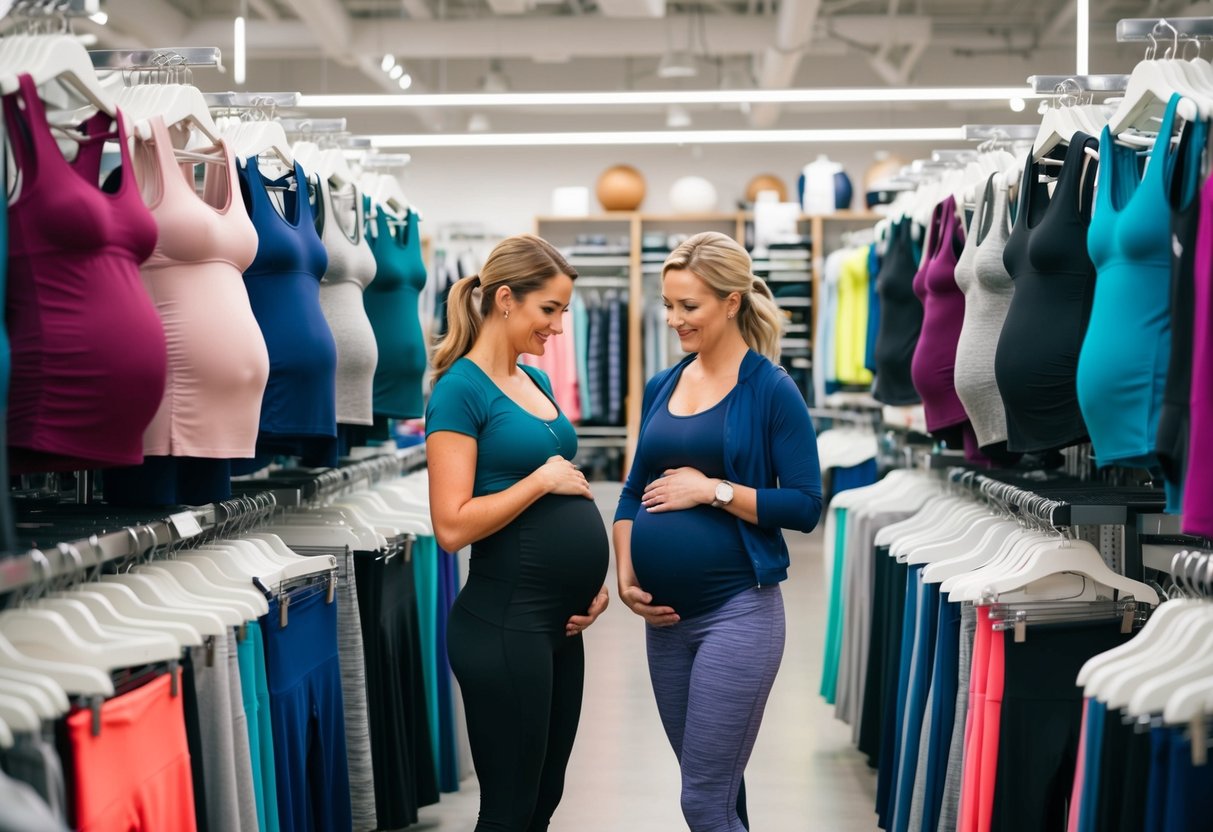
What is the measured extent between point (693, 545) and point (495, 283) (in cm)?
77

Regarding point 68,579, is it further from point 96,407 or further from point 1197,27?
point 1197,27

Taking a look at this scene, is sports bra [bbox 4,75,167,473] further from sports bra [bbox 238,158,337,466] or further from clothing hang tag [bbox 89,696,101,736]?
sports bra [bbox 238,158,337,466]

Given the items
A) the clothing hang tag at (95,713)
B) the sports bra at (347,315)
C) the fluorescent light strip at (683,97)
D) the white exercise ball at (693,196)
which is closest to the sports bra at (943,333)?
the sports bra at (347,315)

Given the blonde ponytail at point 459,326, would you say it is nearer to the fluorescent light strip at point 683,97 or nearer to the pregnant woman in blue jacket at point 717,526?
the pregnant woman in blue jacket at point 717,526

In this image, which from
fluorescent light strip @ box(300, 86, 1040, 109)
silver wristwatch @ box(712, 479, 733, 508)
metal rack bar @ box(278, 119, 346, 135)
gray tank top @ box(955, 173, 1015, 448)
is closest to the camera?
silver wristwatch @ box(712, 479, 733, 508)

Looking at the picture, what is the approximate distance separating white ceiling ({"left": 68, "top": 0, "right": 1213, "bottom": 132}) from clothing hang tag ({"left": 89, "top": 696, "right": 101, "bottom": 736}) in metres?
7.78

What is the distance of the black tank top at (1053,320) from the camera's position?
308cm

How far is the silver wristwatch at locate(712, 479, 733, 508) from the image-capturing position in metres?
2.99

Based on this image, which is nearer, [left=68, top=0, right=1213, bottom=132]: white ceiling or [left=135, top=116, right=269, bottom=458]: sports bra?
[left=135, top=116, right=269, bottom=458]: sports bra

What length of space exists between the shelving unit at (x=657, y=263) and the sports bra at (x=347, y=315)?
8.12 metres

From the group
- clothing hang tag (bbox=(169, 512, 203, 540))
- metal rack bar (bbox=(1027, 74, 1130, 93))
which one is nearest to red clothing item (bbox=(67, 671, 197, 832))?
clothing hang tag (bbox=(169, 512, 203, 540))

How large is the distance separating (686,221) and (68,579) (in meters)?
11.2

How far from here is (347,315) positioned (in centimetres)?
390

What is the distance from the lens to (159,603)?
269 centimetres
